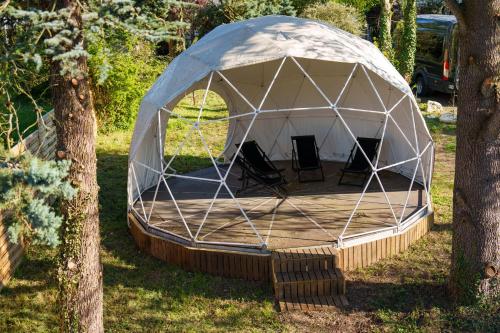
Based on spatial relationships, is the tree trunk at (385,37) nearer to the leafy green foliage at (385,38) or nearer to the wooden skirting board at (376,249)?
the leafy green foliage at (385,38)

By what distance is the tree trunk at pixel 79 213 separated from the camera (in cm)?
506

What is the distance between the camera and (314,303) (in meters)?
6.67

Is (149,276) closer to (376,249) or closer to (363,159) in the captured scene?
(376,249)

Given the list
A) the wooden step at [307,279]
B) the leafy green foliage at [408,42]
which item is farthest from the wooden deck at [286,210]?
the leafy green foliage at [408,42]

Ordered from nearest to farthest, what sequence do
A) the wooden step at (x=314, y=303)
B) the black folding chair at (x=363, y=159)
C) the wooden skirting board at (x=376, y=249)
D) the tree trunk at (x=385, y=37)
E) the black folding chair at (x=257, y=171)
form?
the wooden step at (x=314, y=303)
the wooden skirting board at (x=376, y=249)
the black folding chair at (x=257, y=171)
the black folding chair at (x=363, y=159)
the tree trunk at (x=385, y=37)

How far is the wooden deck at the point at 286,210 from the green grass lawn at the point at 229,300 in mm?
662

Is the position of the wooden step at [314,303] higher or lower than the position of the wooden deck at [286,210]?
lower

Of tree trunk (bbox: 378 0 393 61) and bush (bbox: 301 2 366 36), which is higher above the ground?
bush (bbox: 301 2 366 36)

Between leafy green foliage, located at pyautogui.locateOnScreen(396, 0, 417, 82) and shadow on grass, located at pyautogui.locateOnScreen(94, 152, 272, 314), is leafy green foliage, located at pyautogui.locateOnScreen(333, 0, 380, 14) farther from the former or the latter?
shadow on grass, located at pyautogui.locateOnScreen(94, 152, 272, 314)

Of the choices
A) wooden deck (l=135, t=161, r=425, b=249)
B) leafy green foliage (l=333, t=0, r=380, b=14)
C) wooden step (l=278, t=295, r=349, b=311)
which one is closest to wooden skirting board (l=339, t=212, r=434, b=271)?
wooden deck (l=135, t=161, r=425, b=249)

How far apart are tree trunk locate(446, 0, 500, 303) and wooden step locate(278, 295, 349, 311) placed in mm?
1349

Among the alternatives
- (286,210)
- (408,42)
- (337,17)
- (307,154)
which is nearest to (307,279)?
(286,210)

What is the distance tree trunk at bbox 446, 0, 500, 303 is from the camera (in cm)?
607

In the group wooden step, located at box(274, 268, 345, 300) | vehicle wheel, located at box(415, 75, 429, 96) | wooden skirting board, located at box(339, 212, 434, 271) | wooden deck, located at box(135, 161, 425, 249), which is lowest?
wooden step, located at box(274, 268, 345, 300)
